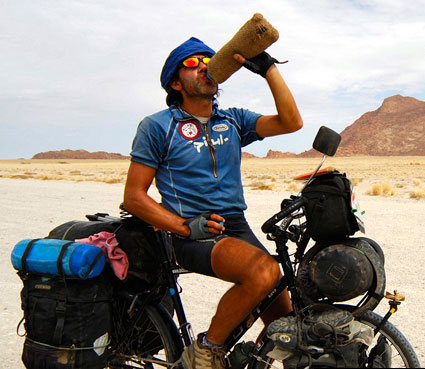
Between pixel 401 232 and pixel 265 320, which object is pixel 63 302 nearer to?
pixel 265 320

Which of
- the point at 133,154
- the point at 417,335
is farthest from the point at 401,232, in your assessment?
the point at 133,154

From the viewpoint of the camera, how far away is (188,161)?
2.83m

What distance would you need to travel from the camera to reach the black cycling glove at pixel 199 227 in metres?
2.59

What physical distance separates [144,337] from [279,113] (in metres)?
1.66

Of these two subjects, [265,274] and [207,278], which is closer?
[265,274]

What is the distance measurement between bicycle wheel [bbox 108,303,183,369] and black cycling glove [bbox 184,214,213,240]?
700 millimetres

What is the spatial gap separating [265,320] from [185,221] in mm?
791

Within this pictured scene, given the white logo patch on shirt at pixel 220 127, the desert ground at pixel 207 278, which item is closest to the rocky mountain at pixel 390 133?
the desert ground at pixel 207 278

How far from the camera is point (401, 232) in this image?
30.6 feet

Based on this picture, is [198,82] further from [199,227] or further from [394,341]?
[394,341]

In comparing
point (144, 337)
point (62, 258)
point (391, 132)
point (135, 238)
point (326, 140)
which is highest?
point (391, 132)

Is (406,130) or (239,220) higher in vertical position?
(406,130)

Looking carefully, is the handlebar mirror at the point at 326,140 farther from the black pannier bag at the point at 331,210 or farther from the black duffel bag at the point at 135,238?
the black duffel bag at the point at 135,238

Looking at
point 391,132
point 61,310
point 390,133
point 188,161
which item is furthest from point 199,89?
point 391,132
